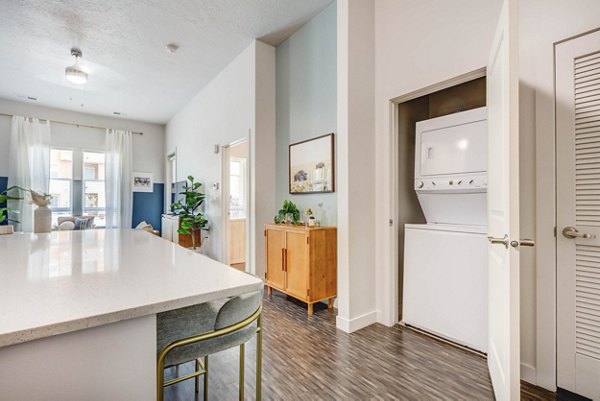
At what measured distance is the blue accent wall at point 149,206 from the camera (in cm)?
698

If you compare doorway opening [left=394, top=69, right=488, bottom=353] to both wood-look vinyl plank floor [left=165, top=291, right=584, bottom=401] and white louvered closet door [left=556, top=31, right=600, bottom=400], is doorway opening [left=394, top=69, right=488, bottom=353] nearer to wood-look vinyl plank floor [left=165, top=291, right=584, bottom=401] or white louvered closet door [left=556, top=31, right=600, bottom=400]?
wood-look vinyl plank floor [left=165, top=291, right=584, bottom=401]

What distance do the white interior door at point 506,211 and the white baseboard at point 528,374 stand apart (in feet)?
1.06

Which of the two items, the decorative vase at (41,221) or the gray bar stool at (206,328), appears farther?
the decorative vase at (41,221)

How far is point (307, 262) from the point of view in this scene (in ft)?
8.73

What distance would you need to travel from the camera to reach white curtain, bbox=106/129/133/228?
257 inches

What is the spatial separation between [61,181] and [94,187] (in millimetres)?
595

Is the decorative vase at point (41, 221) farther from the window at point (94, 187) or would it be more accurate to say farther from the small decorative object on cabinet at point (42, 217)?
the window at point (94, 187)

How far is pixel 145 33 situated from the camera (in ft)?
11.4

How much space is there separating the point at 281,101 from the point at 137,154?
512cm

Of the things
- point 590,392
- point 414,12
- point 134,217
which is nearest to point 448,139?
point 414,12

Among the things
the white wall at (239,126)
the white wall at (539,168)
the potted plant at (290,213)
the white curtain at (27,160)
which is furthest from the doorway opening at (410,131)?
the white curtain at (27,160)

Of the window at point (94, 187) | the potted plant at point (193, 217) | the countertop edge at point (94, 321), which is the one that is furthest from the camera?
the window at point (94, 187)

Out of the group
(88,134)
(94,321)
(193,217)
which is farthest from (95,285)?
(88,134)

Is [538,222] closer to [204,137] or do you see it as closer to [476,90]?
[476,90]
